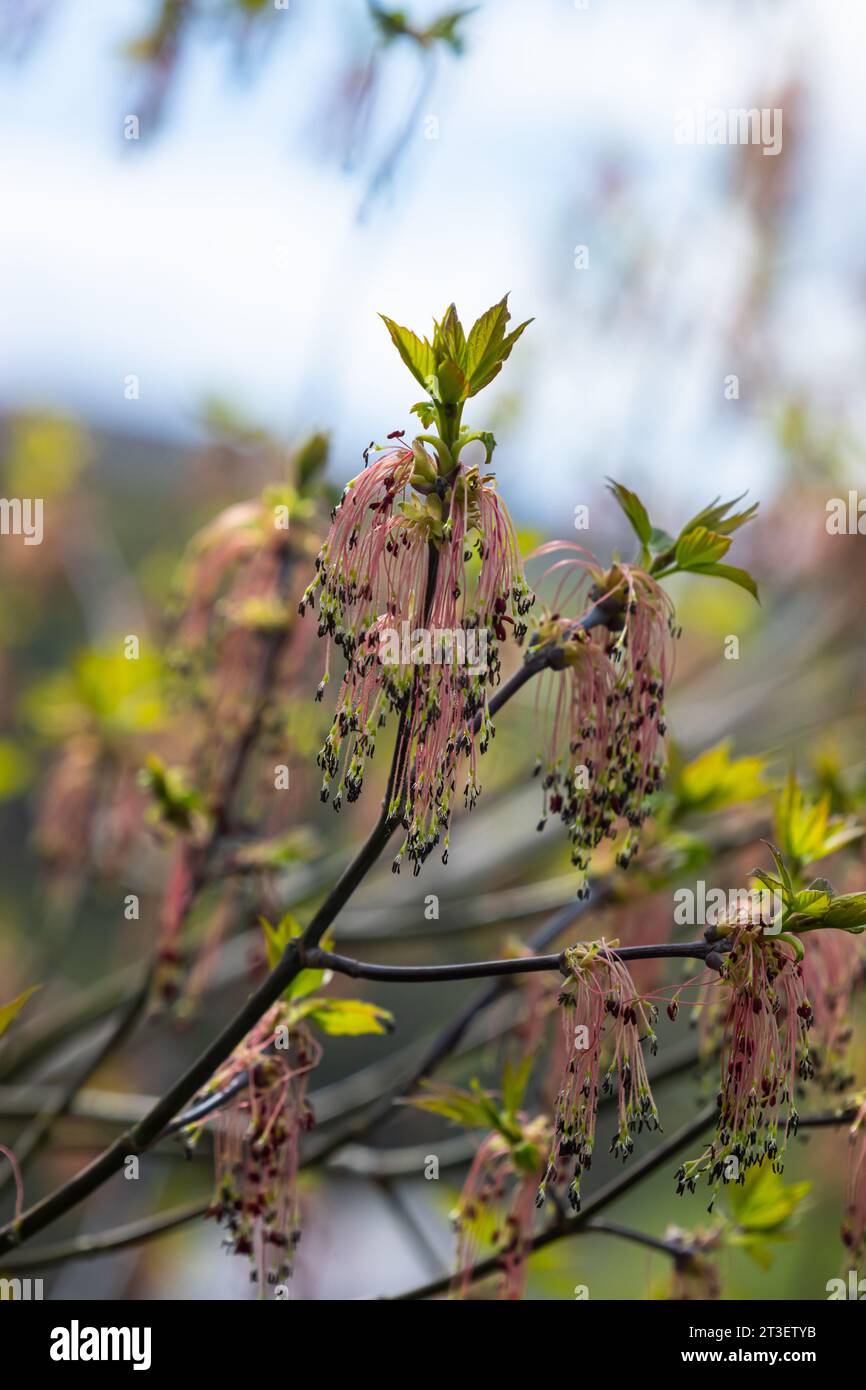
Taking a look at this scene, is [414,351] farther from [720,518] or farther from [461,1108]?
[461,1108]

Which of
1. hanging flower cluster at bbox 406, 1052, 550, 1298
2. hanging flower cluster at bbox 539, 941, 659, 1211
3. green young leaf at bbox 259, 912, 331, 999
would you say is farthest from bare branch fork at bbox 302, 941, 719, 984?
hanging flower cluster at bbox 406, 1052, 550, 1298

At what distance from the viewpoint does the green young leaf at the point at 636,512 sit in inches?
55.6

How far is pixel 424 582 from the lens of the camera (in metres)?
1.22

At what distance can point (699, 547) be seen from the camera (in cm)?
139

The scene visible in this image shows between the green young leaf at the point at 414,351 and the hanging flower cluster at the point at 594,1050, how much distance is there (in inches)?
24.5

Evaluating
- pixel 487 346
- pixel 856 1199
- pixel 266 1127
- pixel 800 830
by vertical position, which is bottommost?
pixel 856 1199

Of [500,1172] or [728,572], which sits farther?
[500,1172]

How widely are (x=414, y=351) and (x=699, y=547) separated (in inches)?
16.1

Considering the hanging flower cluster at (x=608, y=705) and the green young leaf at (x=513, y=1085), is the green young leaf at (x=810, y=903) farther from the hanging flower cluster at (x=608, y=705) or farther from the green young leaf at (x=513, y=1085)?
the green young leaf at (x=513, y=1085)

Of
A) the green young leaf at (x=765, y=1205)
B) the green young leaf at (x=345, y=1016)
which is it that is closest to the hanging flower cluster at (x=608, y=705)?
the green young leaf at (x=345, y=1016)

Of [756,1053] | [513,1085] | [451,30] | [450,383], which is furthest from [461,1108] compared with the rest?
[451,30]
